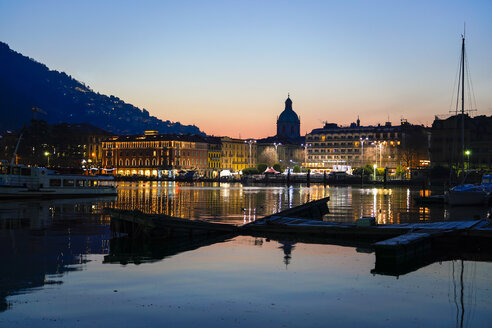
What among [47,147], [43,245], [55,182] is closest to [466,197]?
[43,245]

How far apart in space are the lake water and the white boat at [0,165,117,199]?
38.1 metres

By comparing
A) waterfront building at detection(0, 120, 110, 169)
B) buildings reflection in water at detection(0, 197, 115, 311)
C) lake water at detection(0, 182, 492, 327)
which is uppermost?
waterfront building at detection(0, 120, 110, 169)

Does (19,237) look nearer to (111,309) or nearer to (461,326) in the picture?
(111,309)

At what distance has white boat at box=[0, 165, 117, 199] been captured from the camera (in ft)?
224

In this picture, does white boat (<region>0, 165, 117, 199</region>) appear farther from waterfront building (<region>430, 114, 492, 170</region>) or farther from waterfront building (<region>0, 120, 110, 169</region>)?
waterfront building (<region>430, 114, 492, 170</region>)

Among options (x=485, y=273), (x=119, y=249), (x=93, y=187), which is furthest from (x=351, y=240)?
(x=93, y=187)

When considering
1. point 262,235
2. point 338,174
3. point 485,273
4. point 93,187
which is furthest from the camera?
point 338,174

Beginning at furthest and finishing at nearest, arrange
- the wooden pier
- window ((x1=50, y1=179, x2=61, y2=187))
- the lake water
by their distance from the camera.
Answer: window ((x1=50, y1=179, x2=61, y2=187)) < the wooden pier < the lake water

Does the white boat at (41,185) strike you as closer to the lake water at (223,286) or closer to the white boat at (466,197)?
the lake water at (223,286)

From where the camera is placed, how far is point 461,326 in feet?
52.1

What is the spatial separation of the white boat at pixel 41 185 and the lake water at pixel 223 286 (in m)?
38.1

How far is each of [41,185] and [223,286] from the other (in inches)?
2296

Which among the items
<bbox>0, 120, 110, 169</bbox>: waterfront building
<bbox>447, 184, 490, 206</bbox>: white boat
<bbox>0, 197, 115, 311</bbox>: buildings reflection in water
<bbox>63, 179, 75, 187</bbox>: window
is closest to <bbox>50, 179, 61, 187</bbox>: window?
<bbox>63, 179, 75, 187</bbox>: window

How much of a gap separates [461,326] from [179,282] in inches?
372
